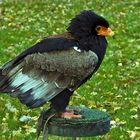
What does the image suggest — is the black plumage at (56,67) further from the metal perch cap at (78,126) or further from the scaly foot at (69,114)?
the metal perch cap at (78,126)

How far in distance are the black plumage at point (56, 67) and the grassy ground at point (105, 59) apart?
118 inches

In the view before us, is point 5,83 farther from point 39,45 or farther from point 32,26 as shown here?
point 32,26

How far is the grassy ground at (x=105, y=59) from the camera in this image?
10.8 m

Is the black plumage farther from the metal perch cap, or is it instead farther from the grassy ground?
the grassy ground

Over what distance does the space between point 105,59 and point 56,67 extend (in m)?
9.61

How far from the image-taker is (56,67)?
23.2ft

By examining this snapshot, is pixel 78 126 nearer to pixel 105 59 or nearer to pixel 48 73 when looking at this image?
pixel 48 73

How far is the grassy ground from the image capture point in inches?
426

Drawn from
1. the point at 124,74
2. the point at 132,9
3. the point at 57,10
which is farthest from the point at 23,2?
the point at 124,74

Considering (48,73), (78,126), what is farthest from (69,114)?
(48,73)

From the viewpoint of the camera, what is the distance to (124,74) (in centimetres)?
1481

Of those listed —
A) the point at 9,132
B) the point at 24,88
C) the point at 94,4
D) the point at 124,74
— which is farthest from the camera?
the point at 94,4

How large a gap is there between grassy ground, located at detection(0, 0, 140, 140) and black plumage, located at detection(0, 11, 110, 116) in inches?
118

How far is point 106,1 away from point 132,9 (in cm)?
293
